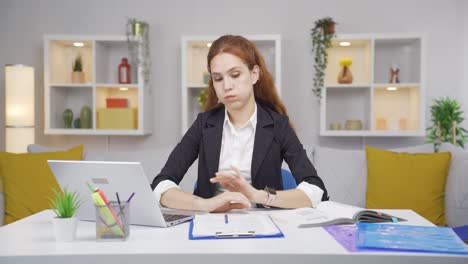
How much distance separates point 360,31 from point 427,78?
28.8 inches

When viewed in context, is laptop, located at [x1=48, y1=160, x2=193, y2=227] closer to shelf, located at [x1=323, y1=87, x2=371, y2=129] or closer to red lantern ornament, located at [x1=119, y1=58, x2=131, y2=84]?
red lantern ornament, located at [x1=119, y1=58, x2=131, y2=84]

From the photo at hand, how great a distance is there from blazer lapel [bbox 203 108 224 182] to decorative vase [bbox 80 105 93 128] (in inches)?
104

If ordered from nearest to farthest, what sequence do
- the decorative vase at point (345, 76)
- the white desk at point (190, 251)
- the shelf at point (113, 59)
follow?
the white desk at point (190, 251)
the decorative vase at point (345, 76)
the shelf at point (113, 59)

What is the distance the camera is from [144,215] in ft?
4.79

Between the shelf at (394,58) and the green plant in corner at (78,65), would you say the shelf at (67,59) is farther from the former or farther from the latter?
the shelf at (394,58)

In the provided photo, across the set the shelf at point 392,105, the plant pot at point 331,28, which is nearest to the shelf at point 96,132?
the plant pot at point 331,28

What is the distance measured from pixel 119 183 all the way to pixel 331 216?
0.63m

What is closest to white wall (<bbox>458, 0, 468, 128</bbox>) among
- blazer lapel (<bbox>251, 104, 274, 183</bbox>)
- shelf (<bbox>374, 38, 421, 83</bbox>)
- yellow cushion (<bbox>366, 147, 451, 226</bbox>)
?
shelf (<bbox>374, 38, 421, 83</bbox>)

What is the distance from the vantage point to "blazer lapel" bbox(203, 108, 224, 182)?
84.7 inches

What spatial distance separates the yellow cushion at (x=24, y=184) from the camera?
3.30 m

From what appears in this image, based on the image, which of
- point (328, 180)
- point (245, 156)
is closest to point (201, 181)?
point (245, 156)

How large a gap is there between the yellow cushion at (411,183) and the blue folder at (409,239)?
6.33 feet

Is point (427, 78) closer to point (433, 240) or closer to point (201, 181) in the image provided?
point (201, 181)

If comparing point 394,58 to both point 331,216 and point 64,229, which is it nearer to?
point 331,216
